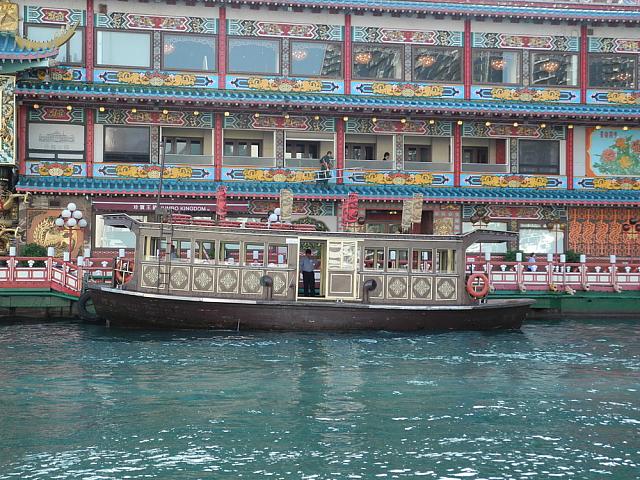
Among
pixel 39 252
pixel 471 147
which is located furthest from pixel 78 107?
pixel 471 147

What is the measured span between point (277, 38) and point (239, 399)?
65.2 feet

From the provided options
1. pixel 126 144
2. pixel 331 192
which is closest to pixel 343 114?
pixel 331 192

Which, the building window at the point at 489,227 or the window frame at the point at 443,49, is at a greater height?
the window frame at the point at 443,49

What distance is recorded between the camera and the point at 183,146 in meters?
32.5

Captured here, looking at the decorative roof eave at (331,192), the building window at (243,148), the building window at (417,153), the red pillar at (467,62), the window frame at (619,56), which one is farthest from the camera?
the building window at (417,153)

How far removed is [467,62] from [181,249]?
15.3 metres

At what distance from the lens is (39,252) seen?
89.3ft

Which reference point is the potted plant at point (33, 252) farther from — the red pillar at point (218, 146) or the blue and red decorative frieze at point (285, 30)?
the blue and red decorative frieze at point (285, 30)

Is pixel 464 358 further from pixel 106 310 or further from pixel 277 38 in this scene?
pixel 277 38

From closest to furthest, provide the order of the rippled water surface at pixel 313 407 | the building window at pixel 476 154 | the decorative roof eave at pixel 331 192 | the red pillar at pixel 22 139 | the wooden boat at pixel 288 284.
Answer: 1. the rippled water surface at pixel 313 407
2. the wooden boat at pixel 288 284
3. the decorative roof eave at pixel 331 192
4. the red pillar at pixel 22 139
5. the building window at pixel 476 154

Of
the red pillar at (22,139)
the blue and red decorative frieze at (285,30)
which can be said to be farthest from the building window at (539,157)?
the red pillar at (22,139)

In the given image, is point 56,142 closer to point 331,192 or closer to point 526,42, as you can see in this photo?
point 331,192

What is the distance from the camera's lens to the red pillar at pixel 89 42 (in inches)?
1198

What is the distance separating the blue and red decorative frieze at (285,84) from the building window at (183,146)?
2546 mm
